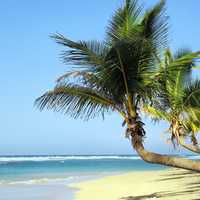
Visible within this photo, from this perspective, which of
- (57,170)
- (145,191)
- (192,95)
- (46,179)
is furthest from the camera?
(57,170)

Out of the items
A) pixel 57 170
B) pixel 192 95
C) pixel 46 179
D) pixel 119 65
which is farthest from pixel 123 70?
pixel 57 170

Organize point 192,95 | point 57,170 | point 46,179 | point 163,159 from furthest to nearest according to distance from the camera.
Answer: point 57,170, point 46,179, point 192,95, point 163,159

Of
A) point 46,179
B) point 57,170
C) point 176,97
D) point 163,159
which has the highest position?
point 176,97

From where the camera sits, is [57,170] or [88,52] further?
[57,170]

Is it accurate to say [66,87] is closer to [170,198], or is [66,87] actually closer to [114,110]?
[114,110]

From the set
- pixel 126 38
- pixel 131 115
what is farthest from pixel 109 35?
pixel 131 115

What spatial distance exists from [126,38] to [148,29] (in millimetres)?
559

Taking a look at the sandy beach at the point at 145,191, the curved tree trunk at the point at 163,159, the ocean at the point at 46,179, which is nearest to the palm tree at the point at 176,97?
the curved tree trunk at the point at 163,159

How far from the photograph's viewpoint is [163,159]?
6.46 meters

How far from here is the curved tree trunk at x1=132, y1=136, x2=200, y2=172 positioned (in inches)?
242

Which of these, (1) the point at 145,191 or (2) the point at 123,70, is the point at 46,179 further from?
A: (2) the point at 123,70

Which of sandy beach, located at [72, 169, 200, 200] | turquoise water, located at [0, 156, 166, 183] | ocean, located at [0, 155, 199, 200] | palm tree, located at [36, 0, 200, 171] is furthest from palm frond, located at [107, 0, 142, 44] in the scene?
turquoise water, located at [0, 156, 166, 183]

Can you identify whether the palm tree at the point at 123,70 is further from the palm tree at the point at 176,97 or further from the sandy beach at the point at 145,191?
the sandy beach at the point at 145,191

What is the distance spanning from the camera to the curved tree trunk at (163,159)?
6148 millimetres
